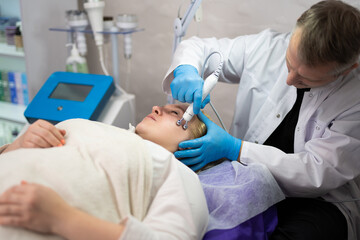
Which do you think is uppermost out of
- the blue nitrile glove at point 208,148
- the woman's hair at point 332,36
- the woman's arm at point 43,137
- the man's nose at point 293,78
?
the woman's hair at point 332,36

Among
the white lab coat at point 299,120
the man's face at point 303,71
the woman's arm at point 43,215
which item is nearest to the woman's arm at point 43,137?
the woman's arm at point 43,215

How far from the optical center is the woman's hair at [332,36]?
924 mm

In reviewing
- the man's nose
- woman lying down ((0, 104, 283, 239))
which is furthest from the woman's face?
the man's nose

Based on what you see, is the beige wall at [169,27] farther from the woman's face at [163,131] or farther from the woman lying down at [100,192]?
the woman lying down at [100,192]

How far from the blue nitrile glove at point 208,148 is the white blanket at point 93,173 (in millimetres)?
261

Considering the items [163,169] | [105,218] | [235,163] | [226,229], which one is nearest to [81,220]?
[105,218]

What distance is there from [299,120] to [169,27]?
116cm

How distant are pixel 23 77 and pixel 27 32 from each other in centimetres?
45

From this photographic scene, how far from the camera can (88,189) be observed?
75 centimetres

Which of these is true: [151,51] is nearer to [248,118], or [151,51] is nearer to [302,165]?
[248,118]

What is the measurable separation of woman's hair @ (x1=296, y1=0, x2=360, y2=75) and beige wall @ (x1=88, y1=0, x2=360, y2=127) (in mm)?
Result: 779

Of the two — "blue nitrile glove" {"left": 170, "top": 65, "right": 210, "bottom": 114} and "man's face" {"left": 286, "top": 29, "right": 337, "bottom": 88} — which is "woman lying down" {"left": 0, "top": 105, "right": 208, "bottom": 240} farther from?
"man's face" {"left": 286, "top": 29, "right": 337, "bottom": 88}

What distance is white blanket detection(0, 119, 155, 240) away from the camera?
0.74 m

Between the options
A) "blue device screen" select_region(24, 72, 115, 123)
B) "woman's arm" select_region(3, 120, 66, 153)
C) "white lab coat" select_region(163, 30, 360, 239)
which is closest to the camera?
"woman's arm" select_region(3, 120, 66, 153)
